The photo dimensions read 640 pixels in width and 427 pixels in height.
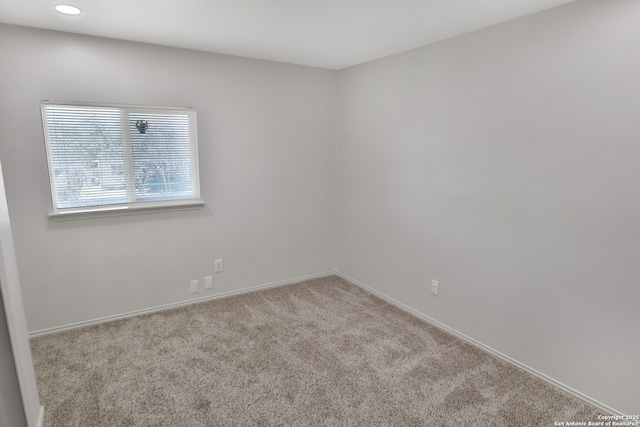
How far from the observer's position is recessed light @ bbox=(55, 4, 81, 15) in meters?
2.04

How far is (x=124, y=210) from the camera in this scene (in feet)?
9.39

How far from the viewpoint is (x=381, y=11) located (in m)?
2.07

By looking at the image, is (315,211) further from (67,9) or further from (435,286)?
(67,9)

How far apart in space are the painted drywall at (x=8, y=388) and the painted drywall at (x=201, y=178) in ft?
4.54

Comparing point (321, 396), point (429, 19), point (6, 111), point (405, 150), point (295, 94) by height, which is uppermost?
point (429, 19)

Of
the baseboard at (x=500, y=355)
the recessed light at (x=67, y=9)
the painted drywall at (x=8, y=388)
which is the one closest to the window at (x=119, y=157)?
the recessed light at (x=67, y=9)

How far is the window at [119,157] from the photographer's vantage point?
2619mm

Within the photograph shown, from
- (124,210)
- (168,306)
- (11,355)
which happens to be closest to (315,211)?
(168,306)

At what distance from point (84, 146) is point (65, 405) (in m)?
1.85

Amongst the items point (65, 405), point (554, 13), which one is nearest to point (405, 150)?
point (554, 13)

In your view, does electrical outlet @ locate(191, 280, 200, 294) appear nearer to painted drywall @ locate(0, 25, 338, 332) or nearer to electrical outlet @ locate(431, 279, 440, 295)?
painted drywall @ locate(0, 25, 338, 332)

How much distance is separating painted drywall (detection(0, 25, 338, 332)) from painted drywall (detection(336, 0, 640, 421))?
892mm

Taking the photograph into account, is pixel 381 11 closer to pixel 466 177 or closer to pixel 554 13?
pixel 554 13

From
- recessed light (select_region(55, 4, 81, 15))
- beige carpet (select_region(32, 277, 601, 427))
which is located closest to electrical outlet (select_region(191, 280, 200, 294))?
beige carpet (select_region(32, 277, 601, 427))
